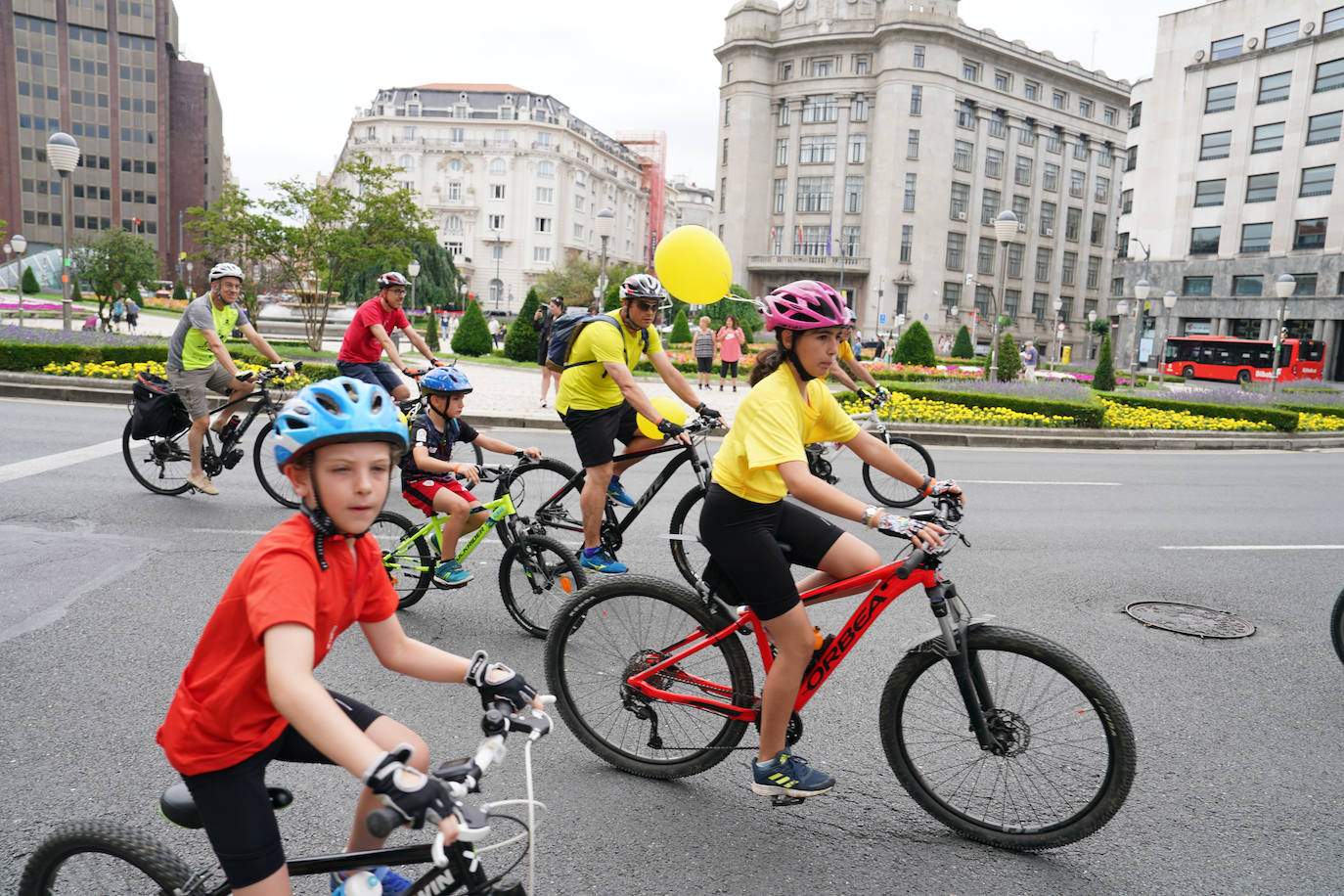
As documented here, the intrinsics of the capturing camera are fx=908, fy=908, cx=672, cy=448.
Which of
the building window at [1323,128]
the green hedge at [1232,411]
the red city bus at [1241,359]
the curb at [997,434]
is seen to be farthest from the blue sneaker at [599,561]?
the building window at [1323,128]

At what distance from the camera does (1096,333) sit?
86.1 m

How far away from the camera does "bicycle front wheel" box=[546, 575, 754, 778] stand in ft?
12.1

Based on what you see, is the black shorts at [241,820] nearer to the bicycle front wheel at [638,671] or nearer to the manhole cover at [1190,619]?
the bicycle front wheel at [638,671]

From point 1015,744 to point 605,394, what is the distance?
12.4 ft

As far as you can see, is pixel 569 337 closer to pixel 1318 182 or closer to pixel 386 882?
pixel 386 882

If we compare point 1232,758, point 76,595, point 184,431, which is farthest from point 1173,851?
point 184,431

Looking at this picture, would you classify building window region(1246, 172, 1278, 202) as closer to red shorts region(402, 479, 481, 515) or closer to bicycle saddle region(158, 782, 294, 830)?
red shorts region(402, 479, 481, 515)

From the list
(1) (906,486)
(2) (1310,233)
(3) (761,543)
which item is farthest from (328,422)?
(2) (1310,233)

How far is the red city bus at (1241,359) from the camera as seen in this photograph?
4450 cm

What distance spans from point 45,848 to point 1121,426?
750 inches

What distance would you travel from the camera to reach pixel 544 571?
5324mm

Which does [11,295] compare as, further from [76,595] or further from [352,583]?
[352,583]

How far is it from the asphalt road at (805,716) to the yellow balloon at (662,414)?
1.05 metres

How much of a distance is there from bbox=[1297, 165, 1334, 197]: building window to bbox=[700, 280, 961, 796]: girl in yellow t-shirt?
61.7m
